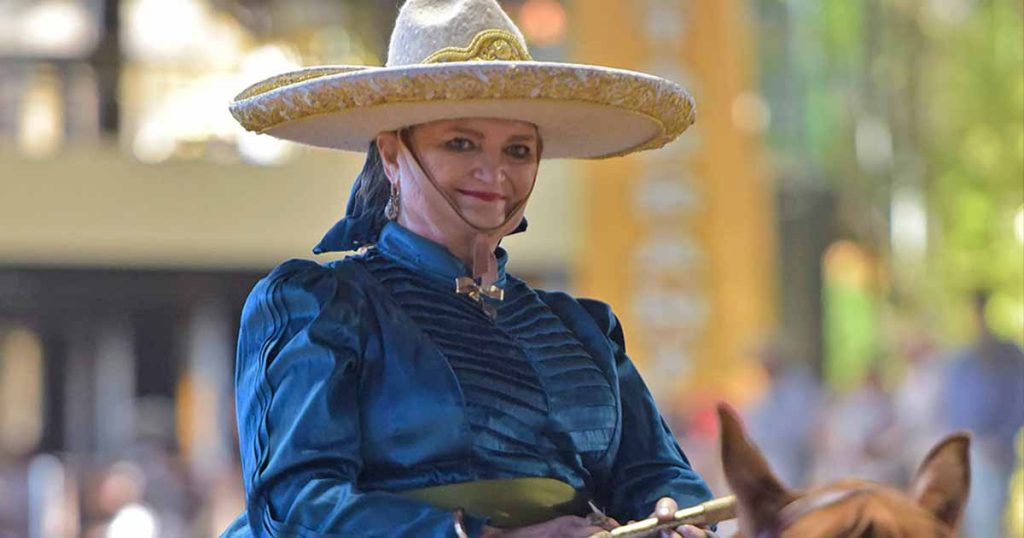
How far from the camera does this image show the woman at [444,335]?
210 cm

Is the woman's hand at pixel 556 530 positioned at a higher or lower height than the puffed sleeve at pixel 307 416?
lower

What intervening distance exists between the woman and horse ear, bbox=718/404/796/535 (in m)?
0.24

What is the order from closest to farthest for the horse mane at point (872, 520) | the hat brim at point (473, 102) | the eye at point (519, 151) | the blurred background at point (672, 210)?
the horse mane at point (872, 520) → the hat brim at point (473, 102) → the eye at point (519, 151) → the blurred background at point (672, 210)

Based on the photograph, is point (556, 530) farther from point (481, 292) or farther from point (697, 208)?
point (697, 208)

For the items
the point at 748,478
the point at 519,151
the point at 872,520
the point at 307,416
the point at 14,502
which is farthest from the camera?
the point at 14,502

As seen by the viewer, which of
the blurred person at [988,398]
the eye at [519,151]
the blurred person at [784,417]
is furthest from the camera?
the blurred person at [784,417]

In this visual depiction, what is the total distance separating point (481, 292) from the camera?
2.31 m

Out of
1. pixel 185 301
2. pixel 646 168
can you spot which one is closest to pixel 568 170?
pixel 646 168

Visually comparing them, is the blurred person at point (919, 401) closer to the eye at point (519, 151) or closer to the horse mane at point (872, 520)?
→ the eye at point (519, 151)

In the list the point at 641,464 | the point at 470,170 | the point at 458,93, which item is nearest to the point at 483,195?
the point at 470,170

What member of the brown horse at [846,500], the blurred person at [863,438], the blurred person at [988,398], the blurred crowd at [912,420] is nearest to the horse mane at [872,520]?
the brown horse at [846,500]

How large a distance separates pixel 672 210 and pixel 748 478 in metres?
10.1

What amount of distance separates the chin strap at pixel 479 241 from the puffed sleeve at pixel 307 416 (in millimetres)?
140

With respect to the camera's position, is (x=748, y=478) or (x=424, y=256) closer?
(x=748, y=478)
